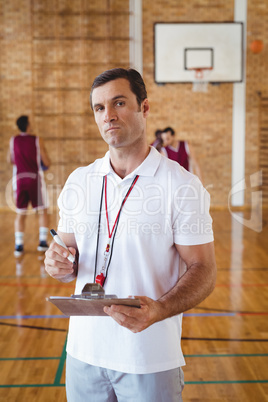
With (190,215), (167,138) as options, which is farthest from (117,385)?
(167,138)

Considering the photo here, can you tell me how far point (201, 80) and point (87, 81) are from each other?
231 centimetres

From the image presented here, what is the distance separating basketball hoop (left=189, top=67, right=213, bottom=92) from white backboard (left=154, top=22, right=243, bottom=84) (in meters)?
0.04

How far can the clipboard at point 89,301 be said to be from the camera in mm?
1018

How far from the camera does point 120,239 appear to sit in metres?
1.26

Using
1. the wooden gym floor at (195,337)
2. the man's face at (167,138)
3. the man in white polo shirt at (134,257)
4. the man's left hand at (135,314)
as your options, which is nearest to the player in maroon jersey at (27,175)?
the wooden gym floor at (195,337)

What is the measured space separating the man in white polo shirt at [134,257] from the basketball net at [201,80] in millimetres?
7946

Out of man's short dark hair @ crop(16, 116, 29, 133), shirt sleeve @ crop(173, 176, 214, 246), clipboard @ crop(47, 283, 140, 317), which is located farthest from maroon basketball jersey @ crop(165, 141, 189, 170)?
clipboard @ crop(47, 283, 140, 317)

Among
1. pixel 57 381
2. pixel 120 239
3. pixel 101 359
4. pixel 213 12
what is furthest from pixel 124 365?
pixel 213 12

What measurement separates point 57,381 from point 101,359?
4.62ft

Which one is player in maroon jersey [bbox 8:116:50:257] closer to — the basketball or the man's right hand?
the man's right hand

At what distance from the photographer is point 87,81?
909cm

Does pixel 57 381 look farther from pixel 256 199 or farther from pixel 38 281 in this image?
pixel 256 199

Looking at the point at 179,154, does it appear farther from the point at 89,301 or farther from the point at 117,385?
the point at 89,301

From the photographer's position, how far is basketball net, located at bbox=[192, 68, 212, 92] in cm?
885
